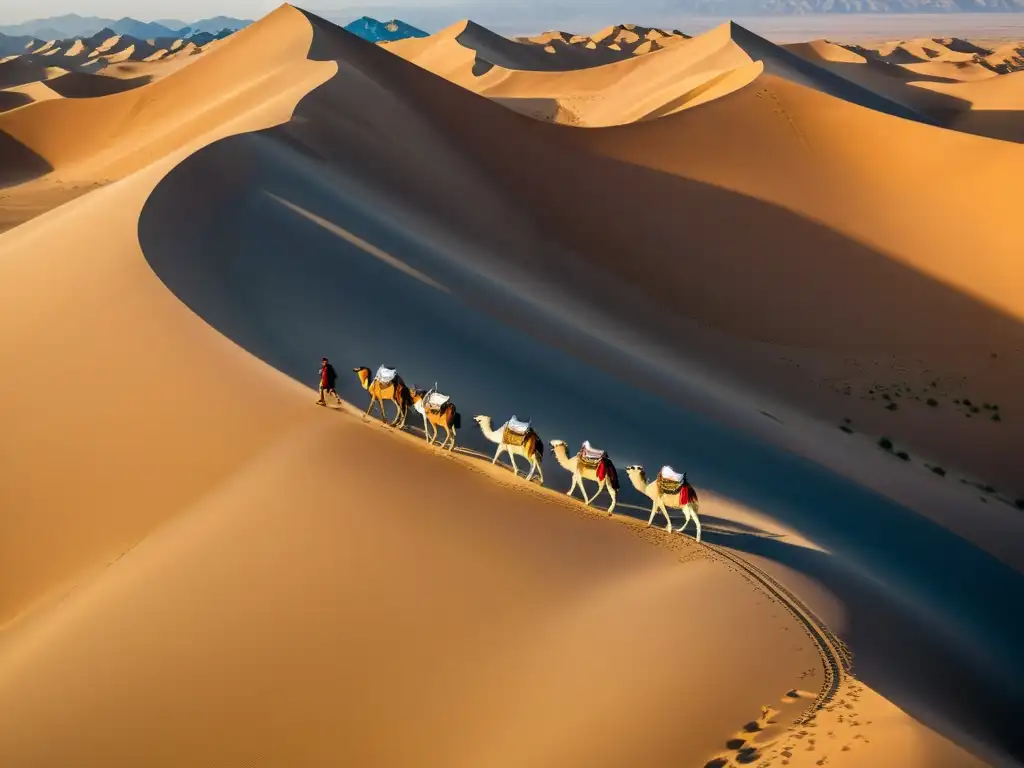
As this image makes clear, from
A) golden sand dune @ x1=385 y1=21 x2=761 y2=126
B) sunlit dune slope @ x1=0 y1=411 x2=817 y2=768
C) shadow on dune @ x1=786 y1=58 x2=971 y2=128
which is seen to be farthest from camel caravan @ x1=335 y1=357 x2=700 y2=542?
shadow on dune @ x1=786 y1=58 x2=971 y2=128

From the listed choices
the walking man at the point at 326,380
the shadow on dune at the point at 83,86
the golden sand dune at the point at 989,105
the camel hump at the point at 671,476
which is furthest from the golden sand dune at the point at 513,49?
the camel hump at the point at 671,476

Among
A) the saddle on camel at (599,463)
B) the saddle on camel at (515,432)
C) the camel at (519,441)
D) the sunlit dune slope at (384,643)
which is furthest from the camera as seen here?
the saddle on camel at (515,432)

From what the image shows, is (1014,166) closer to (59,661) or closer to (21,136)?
(59,661)

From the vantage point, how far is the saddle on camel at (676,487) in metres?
9.11

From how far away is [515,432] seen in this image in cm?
1001

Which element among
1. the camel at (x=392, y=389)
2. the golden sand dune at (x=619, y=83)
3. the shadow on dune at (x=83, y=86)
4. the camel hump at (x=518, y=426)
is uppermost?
the camel hump at (x=518, y=426)

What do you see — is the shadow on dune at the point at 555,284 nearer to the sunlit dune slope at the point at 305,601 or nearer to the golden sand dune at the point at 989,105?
the sunlit dune slope at the point at 305,601

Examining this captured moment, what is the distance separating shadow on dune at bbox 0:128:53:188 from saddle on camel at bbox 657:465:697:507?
41760mm

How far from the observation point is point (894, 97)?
67125mm

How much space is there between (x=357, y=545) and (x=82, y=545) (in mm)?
3339

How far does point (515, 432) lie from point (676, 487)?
202 centimetres

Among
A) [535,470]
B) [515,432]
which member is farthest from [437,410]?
[535,470]

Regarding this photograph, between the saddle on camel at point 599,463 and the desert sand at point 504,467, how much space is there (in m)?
0.57

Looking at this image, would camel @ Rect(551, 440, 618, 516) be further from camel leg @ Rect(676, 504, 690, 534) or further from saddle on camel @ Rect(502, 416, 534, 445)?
camel leg @ Rect(676, 504, 690, 534)
